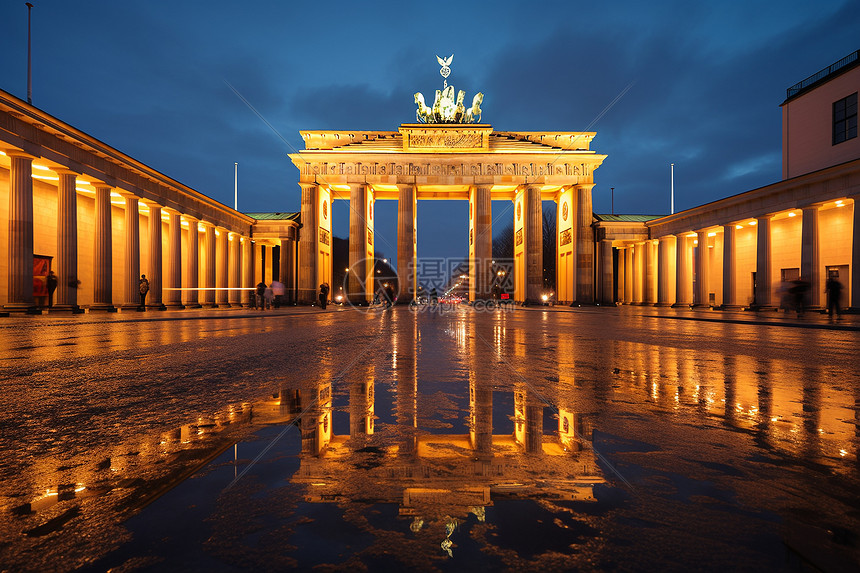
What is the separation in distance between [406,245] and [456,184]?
25.7ft

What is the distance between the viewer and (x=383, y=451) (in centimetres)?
234

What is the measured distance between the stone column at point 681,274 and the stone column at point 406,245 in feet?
74.7

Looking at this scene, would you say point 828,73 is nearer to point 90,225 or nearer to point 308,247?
point 308,247

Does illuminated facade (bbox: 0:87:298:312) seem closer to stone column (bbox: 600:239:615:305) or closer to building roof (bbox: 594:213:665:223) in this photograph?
stone column (bbox: 600:239:615:305)

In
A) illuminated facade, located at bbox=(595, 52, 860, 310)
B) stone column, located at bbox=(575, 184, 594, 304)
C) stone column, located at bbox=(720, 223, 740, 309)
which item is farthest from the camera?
stone column, located at bbox=(575, 184, 594, 304)

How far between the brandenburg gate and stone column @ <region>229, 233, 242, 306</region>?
213 inches

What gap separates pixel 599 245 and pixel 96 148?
39.3 meters

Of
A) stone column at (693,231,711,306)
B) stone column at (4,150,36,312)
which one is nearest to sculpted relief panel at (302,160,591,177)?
stone column at (693,231,711,306)

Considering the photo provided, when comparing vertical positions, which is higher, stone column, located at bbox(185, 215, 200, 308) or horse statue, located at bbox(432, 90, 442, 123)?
horse statue, located at bbox(432, 90, 442, 123)

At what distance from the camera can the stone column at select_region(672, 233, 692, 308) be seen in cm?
3797

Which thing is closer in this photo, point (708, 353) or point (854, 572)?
point (854, 572)

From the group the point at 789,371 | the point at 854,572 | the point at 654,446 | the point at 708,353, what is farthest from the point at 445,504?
the point at 708,353

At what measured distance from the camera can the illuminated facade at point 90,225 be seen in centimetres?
1862

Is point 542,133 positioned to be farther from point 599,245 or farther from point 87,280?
point 87,280
